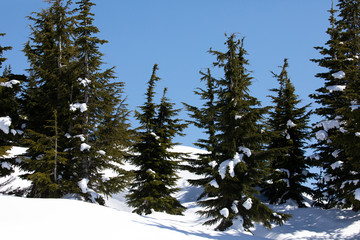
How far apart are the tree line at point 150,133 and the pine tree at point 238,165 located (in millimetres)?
61

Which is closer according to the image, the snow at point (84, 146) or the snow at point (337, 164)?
the snow at point (84, 146)

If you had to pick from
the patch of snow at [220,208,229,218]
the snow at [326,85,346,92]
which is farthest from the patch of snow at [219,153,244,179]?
the snow at [326,85,346,92]

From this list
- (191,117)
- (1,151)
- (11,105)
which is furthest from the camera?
(191,117)

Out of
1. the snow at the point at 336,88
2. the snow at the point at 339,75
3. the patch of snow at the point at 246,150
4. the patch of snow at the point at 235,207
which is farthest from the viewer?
the snow at the point at 339,75

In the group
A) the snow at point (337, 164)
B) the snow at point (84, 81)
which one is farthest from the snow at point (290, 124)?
the snow at point (84, 81)

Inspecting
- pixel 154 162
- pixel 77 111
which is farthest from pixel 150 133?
pixel 77 111

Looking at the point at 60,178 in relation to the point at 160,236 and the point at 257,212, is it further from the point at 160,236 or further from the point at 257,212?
the point at 257,212

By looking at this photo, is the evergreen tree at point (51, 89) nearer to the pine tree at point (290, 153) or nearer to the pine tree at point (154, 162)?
the pine tree at point (154, 162)

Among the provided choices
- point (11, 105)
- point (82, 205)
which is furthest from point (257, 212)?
point (11, 105)

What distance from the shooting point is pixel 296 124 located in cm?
2638

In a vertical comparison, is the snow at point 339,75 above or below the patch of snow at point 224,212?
above

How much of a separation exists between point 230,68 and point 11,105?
1479 centimetres

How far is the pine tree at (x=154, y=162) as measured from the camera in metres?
22.0

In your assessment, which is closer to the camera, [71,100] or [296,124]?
[71,100]
